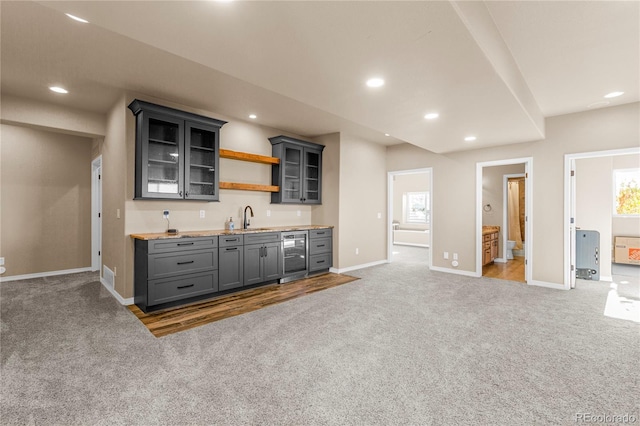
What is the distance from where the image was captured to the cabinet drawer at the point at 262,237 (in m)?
4.40

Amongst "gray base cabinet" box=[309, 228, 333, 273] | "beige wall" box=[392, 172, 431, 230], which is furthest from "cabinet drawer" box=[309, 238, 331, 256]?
"beige wall" box=[392, 172, 431, 230]

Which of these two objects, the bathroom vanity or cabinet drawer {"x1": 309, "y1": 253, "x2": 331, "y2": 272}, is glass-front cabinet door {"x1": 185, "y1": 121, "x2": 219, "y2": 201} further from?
cabinet drawer {"x1": 309, "y1": 253, "x2": 331, "y2": 272}

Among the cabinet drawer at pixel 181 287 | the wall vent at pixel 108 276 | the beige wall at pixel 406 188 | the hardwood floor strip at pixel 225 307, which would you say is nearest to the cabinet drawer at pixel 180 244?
the cabinet drawer at pixel 181 287

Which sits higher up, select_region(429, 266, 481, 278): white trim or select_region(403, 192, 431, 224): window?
select_region(403, 192, 431, 224): window

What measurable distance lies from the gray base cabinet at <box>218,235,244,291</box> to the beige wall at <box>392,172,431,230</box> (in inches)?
284

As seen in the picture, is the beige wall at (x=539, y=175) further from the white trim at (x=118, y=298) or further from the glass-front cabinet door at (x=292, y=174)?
the white trim at (x=118, y=298)

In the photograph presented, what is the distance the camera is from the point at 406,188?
1068cm

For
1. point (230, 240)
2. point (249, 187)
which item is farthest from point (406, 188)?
point (230, 240)

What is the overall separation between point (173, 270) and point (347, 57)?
309cm

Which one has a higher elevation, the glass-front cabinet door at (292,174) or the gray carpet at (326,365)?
the glass-front cabinet door at (292,174)

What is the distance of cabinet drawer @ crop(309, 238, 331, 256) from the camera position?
5414 millimetres

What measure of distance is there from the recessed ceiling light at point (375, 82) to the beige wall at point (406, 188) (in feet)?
25.6

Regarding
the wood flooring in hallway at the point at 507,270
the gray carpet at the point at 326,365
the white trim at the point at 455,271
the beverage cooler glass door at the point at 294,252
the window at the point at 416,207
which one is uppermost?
the window at the point at 416,207

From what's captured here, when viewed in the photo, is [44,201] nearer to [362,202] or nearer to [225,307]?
[225,307]
